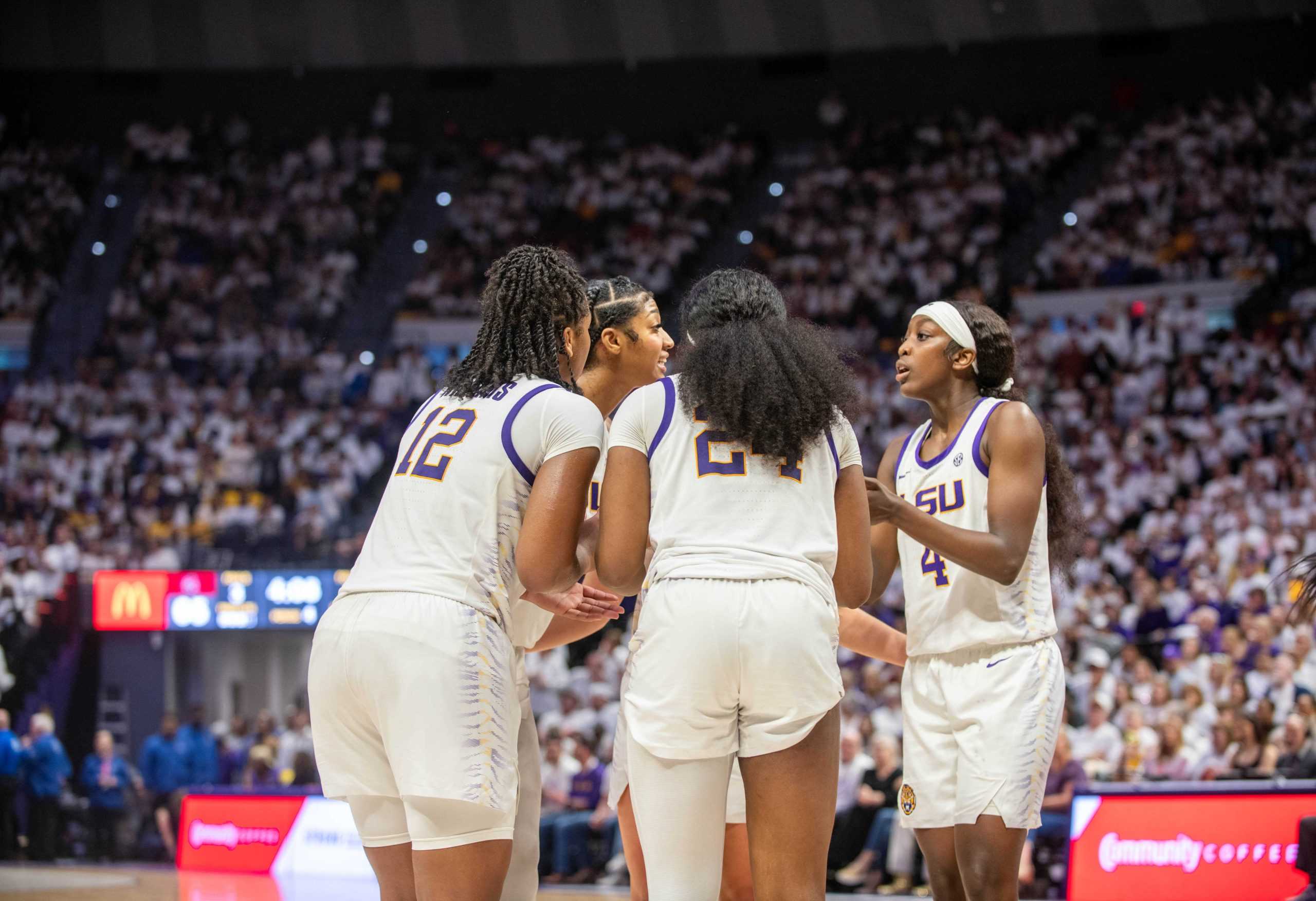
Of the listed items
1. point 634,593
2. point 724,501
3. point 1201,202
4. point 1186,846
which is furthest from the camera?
point 1201,202

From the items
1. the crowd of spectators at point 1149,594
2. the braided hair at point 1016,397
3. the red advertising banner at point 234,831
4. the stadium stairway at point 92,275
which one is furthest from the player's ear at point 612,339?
the stadium stairway at point 92,275

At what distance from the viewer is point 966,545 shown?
151 inches

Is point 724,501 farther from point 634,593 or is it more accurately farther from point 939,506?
point 939,506

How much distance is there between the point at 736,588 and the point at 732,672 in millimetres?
186

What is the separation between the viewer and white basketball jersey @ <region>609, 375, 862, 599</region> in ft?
10.6

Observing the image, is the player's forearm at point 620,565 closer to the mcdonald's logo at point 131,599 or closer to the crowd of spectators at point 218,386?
the crowd of spectators at point 218,386

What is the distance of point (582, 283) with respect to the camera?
370 cm

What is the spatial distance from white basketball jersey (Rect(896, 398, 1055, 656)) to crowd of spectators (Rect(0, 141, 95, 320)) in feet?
64.4

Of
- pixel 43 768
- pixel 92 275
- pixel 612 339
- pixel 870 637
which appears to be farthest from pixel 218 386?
pixel 870 637

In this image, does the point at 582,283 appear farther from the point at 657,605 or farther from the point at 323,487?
the point at 323,487

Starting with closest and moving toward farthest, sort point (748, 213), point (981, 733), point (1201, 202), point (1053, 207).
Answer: point (981, 733), point (1201, 202), point (1053, 207), point (748, 213)

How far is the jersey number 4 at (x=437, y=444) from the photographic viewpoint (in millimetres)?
3340

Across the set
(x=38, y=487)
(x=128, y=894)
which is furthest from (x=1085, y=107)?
(x=128, y=894)

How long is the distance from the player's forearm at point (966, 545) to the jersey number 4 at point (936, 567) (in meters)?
0.19
